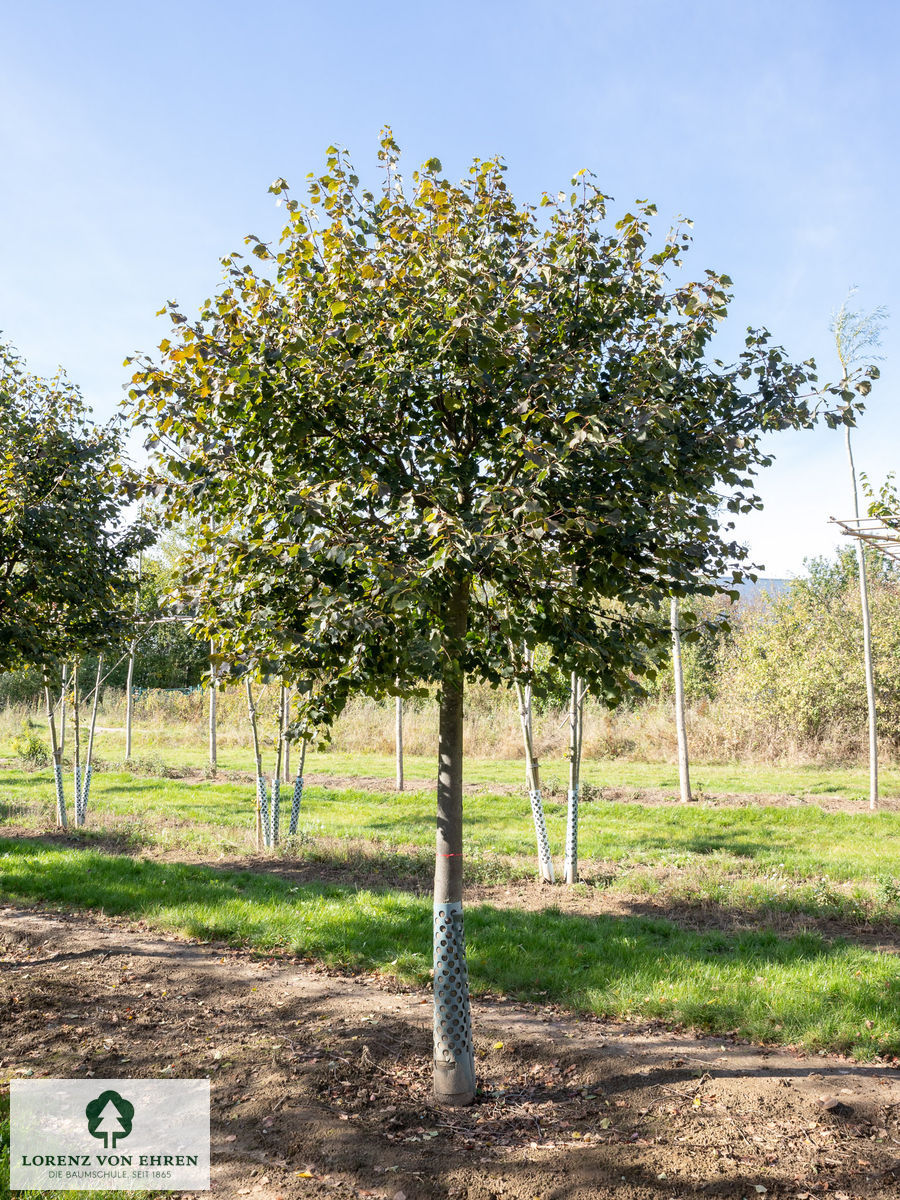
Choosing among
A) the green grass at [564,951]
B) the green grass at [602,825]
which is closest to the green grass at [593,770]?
the green grass at [602,825]

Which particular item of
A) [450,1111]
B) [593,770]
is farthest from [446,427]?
[593,770]

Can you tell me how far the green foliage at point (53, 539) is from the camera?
711 cm

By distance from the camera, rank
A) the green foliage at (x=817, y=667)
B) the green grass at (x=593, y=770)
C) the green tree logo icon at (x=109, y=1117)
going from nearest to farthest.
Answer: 1. the green tree logo icon at (x=109, y=1117)
2. the green grass at (x=593, y=770)
3. the green foliage at (x=817, y=667)

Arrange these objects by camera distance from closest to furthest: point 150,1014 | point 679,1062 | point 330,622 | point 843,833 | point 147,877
Answer: point 330,622
point 679,1062
point 150,1014
point 147,877
point 843,833

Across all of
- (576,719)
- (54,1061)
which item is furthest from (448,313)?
(576,719)

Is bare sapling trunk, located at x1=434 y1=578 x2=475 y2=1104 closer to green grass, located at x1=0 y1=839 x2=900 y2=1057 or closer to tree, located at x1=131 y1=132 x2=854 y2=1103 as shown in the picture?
tree, located at x1=131 y1=132 x2=854 y2=1103

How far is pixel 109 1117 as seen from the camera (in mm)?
4520

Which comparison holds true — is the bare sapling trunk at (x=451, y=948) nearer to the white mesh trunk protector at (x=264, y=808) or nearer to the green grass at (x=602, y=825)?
the green grass at (x=602, y=825)

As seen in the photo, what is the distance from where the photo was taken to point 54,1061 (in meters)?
5.14

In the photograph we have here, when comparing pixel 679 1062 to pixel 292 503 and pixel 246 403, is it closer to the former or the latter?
pixel 292 503

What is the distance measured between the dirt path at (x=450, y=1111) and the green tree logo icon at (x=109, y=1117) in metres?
0.29

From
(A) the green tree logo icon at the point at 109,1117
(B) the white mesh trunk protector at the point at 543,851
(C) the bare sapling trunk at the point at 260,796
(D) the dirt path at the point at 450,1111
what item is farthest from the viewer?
(C) the bare sapling trunk at the point at 260,796

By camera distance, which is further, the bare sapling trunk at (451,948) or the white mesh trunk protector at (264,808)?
the white mesh trunk protector at (264,808)

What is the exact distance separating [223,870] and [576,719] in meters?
4.73
